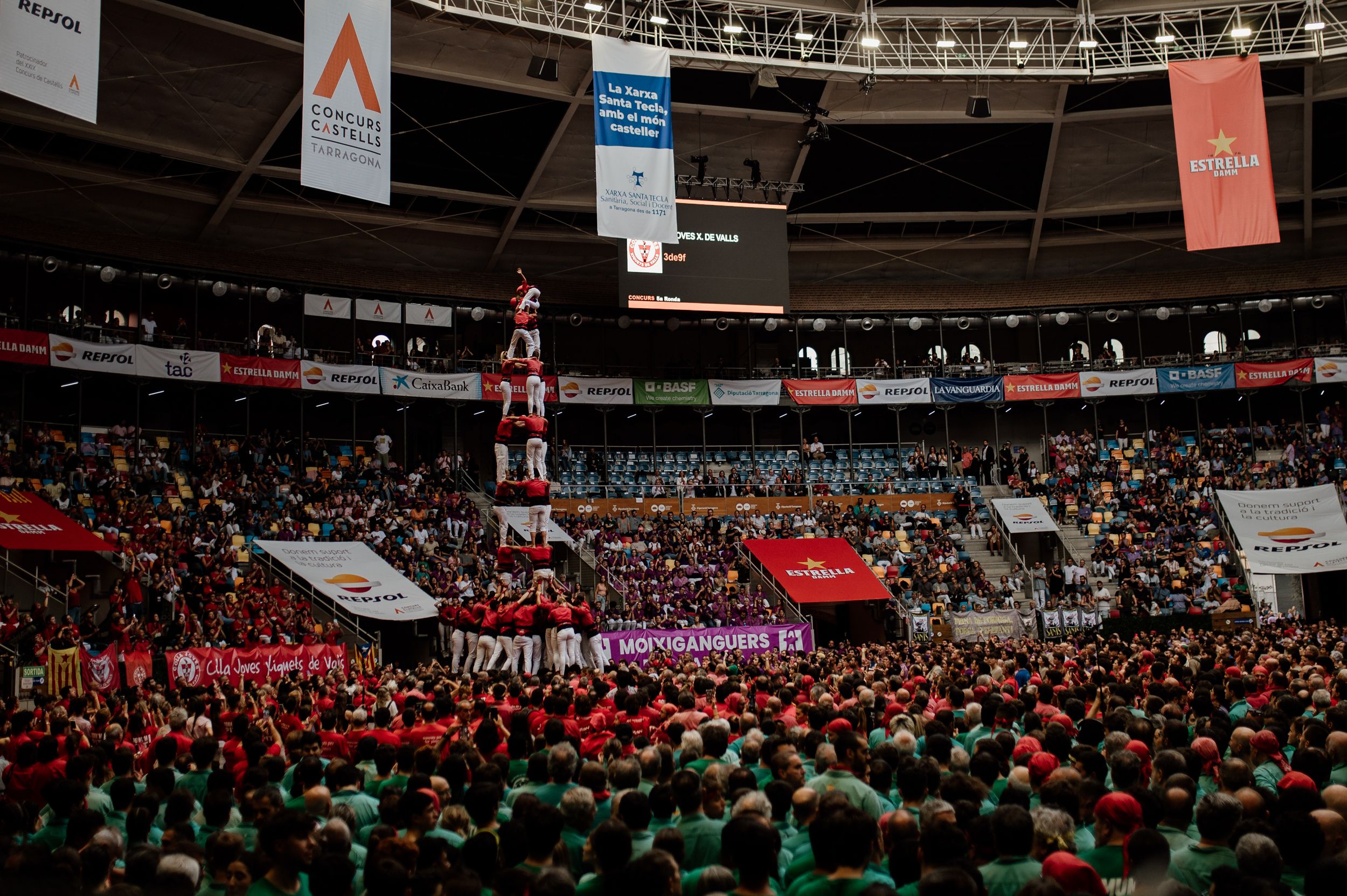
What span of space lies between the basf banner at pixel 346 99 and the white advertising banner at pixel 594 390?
74.2 feet

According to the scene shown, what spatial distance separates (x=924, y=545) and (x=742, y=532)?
21.5ft

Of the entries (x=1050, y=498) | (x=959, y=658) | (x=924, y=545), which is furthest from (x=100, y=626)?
(x=1050, y=498)


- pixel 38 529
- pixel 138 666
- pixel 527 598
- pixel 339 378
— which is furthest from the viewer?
pixel 339 378

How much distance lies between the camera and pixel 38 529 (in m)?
26.3

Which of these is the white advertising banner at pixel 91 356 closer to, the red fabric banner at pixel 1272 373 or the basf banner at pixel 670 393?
the basf banner at pixel 670 393

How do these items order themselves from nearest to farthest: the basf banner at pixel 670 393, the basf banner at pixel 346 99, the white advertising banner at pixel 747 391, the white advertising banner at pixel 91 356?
the basf banner at pixel 346 99 < the white advertising banner at pixel 91 356 < the basf banner at pixel 670 393 < the white advertising banner at pixel 747 391

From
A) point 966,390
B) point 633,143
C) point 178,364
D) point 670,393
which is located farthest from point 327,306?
point 966,390

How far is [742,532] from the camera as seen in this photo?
132 feet

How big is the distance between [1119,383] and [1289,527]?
32.3ft

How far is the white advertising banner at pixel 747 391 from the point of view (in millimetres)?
45062

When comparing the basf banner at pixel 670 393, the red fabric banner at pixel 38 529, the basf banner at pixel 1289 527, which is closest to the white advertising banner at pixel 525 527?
the basf banner at pixel 670 393

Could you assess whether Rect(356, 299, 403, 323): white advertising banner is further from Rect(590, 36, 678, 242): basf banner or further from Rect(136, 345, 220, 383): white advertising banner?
Rect(590, 36, 678, 242): basf banner

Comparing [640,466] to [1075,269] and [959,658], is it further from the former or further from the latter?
[959,658]

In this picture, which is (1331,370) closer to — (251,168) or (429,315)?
Result: (429,315)
